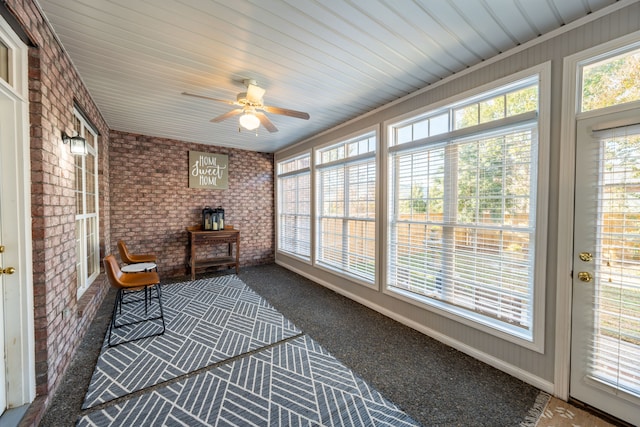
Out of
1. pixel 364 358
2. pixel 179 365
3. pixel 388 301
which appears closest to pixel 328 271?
pixel 388 301

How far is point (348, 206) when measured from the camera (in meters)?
4.09

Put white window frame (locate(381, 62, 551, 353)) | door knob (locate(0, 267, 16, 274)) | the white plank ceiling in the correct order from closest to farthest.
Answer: door knob (locate(0, 267, 16, 274)) < the white plank ceiling < white window frame (locate(381, 62, 551, 353))

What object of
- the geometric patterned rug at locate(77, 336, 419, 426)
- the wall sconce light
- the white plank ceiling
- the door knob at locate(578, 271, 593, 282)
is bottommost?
the geometric patterned rug at locate(77, 336, 419, 426)

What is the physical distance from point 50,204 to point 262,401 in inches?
84.6

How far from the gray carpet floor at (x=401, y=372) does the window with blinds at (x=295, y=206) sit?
1.94 meters

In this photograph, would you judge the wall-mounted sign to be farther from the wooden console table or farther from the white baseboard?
the white baseboard

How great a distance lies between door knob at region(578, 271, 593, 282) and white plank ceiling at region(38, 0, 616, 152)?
179 cm

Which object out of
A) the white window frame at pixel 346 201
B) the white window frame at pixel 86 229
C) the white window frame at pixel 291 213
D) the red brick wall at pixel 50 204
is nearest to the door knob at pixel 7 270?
the red brick wall at pixel 50 204

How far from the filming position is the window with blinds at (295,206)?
5.14 meters

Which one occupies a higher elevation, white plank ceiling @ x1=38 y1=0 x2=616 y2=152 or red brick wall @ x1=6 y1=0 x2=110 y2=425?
white plank ceiling @ x1=38 y1=0 x2=616 y2=152

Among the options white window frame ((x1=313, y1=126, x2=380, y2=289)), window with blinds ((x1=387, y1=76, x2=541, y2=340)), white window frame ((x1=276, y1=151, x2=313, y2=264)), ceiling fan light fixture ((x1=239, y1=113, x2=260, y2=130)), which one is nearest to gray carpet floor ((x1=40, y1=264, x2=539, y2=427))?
window with blinds ((x1=387, y1=76, x2=541, y2=340))

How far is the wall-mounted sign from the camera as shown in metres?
5.23

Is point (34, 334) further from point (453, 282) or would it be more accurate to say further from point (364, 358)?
point (453, 282)

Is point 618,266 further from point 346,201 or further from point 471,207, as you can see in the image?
point 346,201
